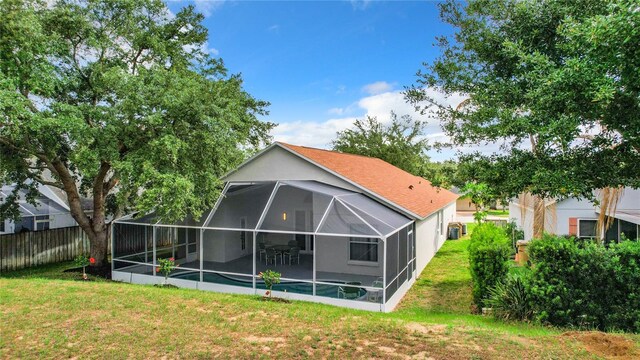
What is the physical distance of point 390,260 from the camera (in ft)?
38.1

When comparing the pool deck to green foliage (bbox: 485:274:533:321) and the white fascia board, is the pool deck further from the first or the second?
green foliage (bbox: 485:274:533:321)

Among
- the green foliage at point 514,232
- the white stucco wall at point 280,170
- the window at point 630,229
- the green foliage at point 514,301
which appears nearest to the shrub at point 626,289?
the green foliage at point 514,301

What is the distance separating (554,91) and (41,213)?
23.5 m

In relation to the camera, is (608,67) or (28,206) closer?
(608,67)

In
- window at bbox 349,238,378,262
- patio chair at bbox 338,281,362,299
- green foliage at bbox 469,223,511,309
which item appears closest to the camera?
green foliage at bbox 469,223,511,309

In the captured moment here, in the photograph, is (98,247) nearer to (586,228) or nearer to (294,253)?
(294,253)

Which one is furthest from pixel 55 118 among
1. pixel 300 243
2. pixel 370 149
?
pixel 370 149

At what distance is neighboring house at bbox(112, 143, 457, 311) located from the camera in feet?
38.3

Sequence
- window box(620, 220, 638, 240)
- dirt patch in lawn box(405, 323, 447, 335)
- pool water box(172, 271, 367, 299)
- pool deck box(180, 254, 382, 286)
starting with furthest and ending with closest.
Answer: window box(620, 220, 638, 240) < pool deck box(180, 254, 382, 286) < pool water box(172, 271, 367, 299) < dirt patch in lawn box(405, 323, 447, 335)

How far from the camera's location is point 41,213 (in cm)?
1964

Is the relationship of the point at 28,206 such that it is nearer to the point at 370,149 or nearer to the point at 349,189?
the point at 349,189

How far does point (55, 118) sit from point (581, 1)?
14.9m

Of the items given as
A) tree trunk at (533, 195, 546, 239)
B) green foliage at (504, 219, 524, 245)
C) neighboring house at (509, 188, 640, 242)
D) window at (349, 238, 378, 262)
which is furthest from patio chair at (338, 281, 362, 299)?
green foliage at (504, 219, 524, 245)

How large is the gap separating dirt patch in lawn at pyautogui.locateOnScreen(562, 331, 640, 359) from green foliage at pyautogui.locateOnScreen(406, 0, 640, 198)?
272 centimetres
